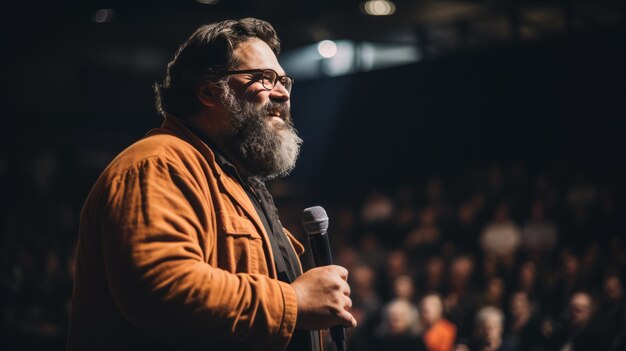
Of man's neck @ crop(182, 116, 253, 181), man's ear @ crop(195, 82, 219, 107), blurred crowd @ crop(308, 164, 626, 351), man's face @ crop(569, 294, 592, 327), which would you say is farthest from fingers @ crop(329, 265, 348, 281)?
man's face @ crop(569, 294, 592, 327)

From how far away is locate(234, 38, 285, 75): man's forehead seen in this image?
145 centimetres

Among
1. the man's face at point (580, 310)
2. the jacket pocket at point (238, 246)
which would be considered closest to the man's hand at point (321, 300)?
the jacket pocket at point (238, 246)

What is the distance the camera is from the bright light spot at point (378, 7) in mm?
7867

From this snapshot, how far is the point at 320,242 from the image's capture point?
4.86ft

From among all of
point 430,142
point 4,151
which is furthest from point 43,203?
point 430,142

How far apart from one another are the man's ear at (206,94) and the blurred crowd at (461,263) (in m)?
4.05

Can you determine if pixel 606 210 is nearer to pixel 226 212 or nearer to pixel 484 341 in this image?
pixel 484 341

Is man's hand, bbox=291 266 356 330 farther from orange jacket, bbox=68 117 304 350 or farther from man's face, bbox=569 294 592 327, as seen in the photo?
man's face, bbox=569 294 592 327

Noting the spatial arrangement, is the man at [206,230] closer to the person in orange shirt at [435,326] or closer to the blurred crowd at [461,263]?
the blurred crowd at [461,263]

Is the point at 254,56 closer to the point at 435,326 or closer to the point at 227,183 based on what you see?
the point at 227,183

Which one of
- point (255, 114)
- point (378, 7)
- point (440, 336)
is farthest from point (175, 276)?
point (378, 7)

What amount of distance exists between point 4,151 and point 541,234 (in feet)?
23.7

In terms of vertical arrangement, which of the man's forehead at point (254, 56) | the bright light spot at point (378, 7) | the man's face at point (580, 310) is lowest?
the man's face at point (580, 310)

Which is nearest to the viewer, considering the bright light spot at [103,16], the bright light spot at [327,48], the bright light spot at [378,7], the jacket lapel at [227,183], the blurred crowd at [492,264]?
the jacket lapel at [227,183]
